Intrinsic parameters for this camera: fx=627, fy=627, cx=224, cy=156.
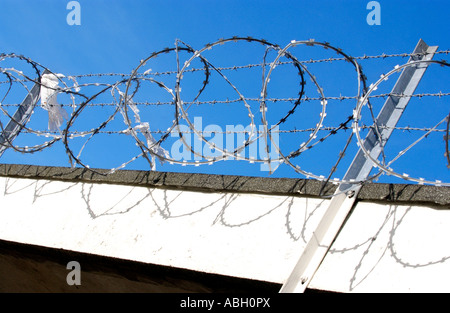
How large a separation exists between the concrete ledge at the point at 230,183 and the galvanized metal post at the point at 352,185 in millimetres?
100

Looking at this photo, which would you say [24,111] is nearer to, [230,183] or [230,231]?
[230,183]

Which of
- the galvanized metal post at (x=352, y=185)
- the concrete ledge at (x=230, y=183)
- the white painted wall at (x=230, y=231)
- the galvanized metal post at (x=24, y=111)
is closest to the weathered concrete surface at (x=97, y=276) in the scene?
the white painted wall at (x=230, y=231)

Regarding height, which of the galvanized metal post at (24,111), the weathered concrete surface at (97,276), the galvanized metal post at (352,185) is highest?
the galvanized metal post at (24,111)

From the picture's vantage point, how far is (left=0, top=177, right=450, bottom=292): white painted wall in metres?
3.50

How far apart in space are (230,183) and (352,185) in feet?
2.92

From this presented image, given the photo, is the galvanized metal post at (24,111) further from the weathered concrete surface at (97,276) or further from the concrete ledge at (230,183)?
the weathered concrete surface at (97,276)

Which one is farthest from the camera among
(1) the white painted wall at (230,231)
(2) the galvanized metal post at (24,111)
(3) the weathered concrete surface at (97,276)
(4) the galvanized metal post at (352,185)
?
(2) the galvanized metal post at (24,111)

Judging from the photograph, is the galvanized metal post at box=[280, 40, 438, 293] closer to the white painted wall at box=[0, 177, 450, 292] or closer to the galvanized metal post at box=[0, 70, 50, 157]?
the white painted wall at box=[0, 177, 450, 292]

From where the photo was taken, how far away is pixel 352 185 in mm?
3934

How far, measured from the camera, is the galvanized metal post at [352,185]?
12.0 ft

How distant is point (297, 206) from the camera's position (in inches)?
159
